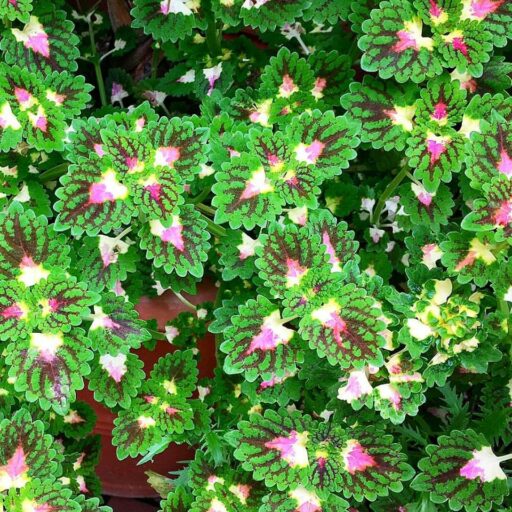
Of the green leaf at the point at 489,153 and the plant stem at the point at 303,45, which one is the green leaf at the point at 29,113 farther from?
the green leaf at the point at 489,153

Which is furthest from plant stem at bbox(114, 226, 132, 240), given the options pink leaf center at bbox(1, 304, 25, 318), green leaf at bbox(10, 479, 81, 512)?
green leaf at bbox(10, 479, 81, 512)

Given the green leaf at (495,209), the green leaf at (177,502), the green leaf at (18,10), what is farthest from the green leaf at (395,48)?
the green leaf at (177,502)

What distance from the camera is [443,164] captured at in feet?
4.16

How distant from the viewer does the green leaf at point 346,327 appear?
1.13 metres

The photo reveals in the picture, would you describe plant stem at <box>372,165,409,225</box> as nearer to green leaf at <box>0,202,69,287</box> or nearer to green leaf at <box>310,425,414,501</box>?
green leaf at <box>310,425,414,501</box>

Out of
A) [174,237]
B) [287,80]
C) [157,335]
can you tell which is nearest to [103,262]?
[174,237]

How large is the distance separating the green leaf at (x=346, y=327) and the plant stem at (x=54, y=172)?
1.89ft

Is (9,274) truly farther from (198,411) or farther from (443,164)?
(443,164)

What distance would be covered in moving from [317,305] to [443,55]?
1.56ft

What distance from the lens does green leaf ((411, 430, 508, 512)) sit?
1217 mm

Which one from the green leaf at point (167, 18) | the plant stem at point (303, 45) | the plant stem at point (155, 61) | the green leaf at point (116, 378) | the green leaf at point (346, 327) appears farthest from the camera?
the plant stem at point (155, 61)

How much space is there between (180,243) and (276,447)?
0.38 m

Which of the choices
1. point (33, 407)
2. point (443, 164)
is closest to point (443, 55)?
point (443, 164)

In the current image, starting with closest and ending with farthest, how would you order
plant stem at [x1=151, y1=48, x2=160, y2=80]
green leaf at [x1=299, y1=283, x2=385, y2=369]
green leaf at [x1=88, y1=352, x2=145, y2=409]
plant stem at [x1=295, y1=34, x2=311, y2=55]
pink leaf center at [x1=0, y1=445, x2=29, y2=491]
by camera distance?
green leaf at [x1=299, y1=283, x2=385, y2=369]
pink leaf center at [x1=0, y1=445, x2=29, y2=491]
green leaf at [x1=88, y1=352, x2=145, y2=409]
plant stem at [x1=295, y1=34, x2=311, y2=55]
plant stem at [x1=151, y1=48, x2=160, y2=80]
